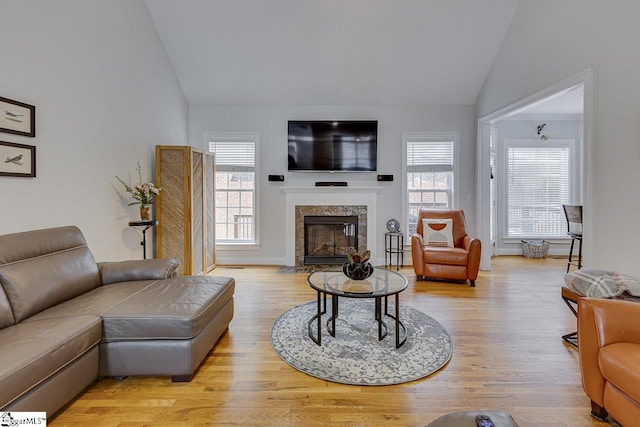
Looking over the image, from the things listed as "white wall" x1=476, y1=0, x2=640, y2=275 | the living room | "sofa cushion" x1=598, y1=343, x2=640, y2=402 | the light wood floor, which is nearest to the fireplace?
the living room

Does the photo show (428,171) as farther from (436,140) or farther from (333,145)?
(333,145)

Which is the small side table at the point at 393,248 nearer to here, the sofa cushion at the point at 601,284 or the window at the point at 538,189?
the window at the point at 538,189

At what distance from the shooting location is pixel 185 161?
4285 mm

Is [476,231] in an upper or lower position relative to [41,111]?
lower

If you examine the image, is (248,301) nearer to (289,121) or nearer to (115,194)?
(115,194)

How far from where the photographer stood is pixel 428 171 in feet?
17.8

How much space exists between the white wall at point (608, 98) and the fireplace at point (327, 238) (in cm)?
320

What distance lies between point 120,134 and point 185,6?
6.37 feet

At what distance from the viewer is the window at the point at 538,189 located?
6.18 m

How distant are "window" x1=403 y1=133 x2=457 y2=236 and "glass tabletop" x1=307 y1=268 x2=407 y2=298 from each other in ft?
8.90

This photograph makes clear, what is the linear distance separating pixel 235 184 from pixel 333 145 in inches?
73.5

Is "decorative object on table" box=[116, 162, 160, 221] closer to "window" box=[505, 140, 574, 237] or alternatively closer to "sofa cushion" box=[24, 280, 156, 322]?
"sofa cushion" box=[24, 280, 156, 322]

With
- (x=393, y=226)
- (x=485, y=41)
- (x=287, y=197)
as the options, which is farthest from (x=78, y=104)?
(x=485, y=41)

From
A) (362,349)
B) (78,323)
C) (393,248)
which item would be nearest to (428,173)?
(393,248)
